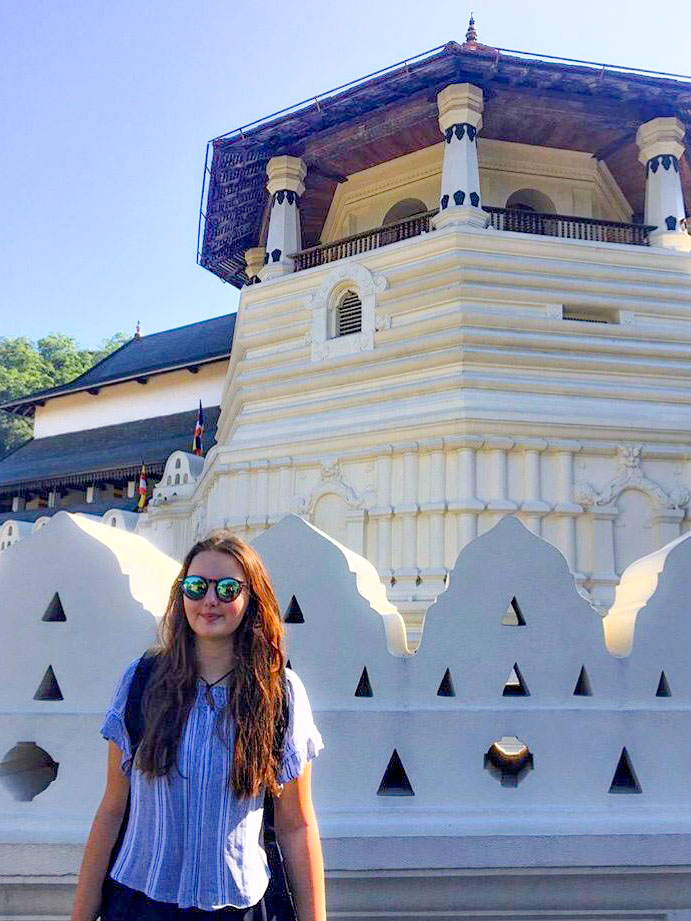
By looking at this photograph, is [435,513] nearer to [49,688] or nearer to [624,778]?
[624,778]

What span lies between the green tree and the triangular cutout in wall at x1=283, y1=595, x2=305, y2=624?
4410 cm

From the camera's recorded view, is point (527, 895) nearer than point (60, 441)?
Yes

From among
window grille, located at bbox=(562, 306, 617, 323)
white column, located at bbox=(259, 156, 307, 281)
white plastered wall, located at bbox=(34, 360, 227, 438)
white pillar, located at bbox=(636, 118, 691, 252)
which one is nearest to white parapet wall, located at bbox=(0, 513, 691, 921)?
window grille, located at bbox=(562, 306, 617, 323)

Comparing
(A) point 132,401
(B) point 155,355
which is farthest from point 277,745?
(B) point 155,355

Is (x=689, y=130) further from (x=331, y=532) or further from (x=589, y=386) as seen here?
(x=331, y=532)

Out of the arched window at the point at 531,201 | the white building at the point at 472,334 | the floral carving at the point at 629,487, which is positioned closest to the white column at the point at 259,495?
the white building at the point at 472,334

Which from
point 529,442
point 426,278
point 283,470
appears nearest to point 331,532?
point 283,470

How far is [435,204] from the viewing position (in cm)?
1523

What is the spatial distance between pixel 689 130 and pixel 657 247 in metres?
2.95

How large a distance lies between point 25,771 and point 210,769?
86.3 inches

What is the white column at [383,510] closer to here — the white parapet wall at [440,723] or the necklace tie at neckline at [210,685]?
the white parapet wall at [440,723]

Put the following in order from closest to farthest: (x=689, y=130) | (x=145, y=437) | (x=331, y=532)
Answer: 1. (x=331, y=532)
2. (x=689, y=130)
3. (x=145, y=437)

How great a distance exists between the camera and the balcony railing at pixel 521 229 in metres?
13.2

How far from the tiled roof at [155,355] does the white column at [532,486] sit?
15.2 metres
